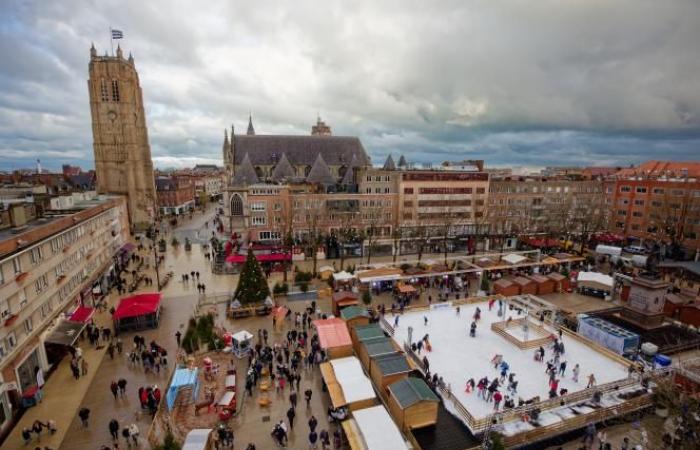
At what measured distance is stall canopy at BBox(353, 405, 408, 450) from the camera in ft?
48.2

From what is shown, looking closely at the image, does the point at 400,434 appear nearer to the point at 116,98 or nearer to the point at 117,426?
the point at 117,426

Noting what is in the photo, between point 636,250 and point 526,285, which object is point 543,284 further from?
point 636,250

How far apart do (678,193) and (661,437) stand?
51.8m

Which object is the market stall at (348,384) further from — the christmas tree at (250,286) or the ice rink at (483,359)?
the christmas tree at (250,286)

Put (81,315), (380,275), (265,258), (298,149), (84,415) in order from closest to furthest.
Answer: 1. (84,415)
2. (81,315)
3. (380,275)
4. (265,258)
5. (298,149)

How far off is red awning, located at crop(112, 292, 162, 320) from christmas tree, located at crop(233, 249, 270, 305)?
21.8 ft

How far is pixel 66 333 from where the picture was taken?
2402 centimetres

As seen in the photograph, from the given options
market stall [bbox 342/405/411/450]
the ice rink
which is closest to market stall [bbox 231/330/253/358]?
market stall [bbox 342/405/411/450]

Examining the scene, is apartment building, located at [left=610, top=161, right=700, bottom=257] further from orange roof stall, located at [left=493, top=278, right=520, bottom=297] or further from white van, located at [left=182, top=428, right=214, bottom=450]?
white van, located at [left=182, top=428, right=214, bottom=450]

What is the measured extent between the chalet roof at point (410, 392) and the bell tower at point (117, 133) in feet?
225

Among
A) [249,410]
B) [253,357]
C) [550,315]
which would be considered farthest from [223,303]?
[550,315]

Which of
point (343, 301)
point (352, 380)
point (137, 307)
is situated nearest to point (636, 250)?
point (343, 301)

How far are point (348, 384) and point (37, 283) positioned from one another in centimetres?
2126

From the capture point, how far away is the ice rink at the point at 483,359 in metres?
19.9
